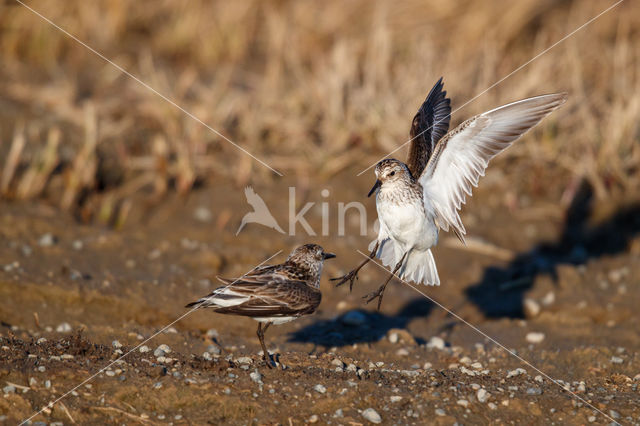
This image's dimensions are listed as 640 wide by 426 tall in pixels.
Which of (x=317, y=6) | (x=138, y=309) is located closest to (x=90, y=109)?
(x=138, y=309)

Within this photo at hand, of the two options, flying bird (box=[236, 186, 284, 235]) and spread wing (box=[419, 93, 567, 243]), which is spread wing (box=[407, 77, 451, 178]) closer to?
spread wing (box=[419, 93, 567, 243])

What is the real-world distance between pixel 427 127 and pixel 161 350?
2.54m

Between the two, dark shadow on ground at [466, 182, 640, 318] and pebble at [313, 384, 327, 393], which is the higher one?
dark shadow on ground at [466, 182, 640, 318]

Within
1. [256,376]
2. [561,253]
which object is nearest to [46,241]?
[256,376]

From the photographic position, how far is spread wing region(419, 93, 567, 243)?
Result: 16.4 ft

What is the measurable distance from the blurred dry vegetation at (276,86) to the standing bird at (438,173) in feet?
9.66

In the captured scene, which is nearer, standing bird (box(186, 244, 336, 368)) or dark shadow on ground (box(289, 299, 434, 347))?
standing bird (box(186, 244, 336, 368))

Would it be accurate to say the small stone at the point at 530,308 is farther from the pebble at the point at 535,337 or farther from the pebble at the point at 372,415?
the pebble at the point at 372,415

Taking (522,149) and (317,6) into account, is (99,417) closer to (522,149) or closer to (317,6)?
(522,149)

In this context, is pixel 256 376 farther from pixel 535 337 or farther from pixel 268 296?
pixel 535 337

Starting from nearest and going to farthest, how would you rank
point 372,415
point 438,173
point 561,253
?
point 372,415
point 438,173
point 561,253

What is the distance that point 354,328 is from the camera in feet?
20.2

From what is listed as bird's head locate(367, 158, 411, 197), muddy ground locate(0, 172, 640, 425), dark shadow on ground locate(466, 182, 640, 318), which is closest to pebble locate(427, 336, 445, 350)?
muddy ground locate(0, 172, 640, 425)

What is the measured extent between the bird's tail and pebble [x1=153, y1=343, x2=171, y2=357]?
1838 millimetres
